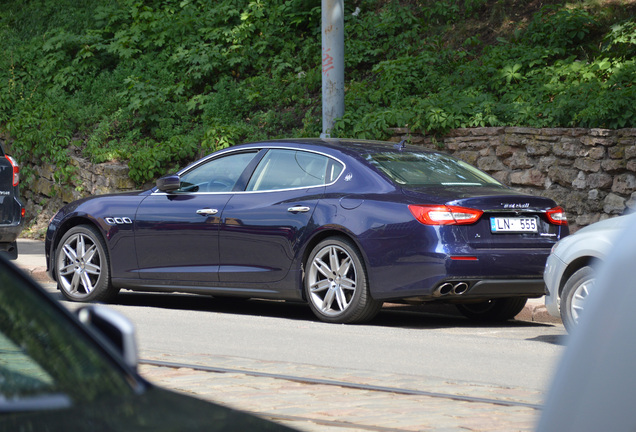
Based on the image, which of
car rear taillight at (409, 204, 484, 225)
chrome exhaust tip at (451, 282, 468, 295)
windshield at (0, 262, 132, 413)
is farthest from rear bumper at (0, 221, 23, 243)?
windshield at (0, 262, 132, 413)

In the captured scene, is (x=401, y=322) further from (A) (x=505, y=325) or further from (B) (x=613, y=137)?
A: (B) (x=613, y=137)

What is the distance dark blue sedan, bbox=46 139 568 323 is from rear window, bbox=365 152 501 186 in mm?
20

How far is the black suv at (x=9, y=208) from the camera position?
11.5 meters

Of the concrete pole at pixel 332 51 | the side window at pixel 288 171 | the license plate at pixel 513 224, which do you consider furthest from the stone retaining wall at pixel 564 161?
the side window at pixel 288 171

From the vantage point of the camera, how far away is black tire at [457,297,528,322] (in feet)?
30.8

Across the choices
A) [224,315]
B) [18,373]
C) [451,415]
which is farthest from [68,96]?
[18,373]

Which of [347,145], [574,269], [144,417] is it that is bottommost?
[574,269]

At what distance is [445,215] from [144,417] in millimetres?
6159

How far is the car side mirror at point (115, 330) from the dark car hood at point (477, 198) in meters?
5.67

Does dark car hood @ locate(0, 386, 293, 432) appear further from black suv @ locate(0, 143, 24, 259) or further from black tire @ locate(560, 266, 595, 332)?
black suv @ locate(0, 143, 24, 259)

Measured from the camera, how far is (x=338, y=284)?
28.3 ft

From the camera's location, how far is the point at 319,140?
970 cm

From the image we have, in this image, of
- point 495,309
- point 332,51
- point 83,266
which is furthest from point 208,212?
point 332,51

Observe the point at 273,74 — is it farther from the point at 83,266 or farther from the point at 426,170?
the point at 426,170
